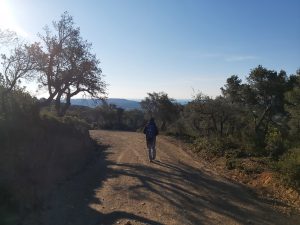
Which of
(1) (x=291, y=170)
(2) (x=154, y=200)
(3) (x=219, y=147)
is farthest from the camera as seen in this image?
(3) (x=219, y=147)

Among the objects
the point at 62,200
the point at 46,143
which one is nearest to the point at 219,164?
the point at 46,143

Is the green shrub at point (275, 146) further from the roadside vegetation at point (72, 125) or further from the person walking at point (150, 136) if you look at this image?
the person walking at point (150, 136)

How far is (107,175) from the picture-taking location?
57.2 ft

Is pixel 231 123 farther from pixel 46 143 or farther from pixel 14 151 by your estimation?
pixel 14 151

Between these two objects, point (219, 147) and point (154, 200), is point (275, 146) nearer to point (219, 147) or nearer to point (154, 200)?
point (219, 147)

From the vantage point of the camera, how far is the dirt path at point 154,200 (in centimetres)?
1102

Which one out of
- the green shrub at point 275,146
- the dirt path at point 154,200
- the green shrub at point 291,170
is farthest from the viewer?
the green shrub at point 275,146

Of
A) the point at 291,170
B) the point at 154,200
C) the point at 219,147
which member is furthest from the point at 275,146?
the point at 154,200

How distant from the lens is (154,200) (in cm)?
1291

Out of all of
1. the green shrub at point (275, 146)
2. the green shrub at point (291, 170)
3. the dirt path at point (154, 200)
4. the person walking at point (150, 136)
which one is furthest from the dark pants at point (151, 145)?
the green shrub at point (291, 170)

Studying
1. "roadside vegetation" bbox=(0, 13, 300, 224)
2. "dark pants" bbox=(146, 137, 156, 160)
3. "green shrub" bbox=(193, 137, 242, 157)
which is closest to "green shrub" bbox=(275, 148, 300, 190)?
"roadside vegetation" bbox=(0, 13, 300, 224)

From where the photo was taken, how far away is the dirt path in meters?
11.0

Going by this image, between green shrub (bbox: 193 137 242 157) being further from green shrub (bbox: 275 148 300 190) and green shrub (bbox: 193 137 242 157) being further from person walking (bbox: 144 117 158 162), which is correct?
green shrub (bbox: 275 148 300 190)

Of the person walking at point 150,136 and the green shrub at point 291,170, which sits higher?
the person walking at point 150,136
